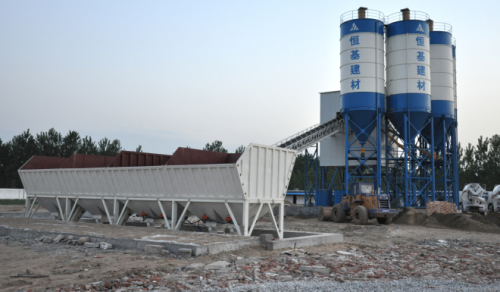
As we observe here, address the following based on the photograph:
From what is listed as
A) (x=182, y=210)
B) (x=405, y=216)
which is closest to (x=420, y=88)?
(x=405, y=216)

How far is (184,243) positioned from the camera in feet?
35.6

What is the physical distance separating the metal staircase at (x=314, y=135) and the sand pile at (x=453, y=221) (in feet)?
28.1

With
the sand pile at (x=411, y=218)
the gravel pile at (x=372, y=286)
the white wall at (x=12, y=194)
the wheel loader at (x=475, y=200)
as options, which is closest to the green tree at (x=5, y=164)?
the white wall at (x=12, y=194)

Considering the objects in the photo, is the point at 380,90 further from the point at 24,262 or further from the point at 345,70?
the point at 24,262

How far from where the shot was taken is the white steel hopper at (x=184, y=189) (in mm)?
13320

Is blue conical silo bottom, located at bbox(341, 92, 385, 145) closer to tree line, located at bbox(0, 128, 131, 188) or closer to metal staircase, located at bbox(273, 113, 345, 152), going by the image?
metal staircase, located at bbox(273, 113, 345, 152)

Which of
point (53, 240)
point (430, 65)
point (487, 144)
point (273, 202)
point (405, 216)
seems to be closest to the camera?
point (53, 240)

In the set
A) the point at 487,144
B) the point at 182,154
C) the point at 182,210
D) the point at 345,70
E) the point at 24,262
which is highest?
the point at 345,70

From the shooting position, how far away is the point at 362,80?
32531 millimetres

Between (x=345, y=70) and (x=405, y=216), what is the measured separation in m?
12.0

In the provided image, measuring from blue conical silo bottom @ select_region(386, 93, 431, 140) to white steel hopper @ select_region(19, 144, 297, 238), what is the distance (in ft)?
69.4

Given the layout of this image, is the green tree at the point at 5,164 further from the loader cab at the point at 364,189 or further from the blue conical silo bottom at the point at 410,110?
the loader cab at the point at 364,189

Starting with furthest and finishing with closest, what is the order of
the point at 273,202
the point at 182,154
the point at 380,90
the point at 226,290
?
the point at 380,90
the point at 182,154
the point at 273,202
the point at 226,290

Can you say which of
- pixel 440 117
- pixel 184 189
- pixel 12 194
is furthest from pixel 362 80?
pixel 12 194
